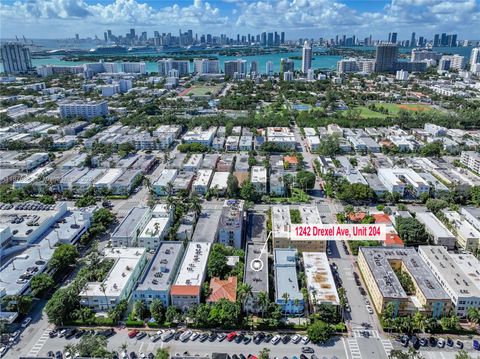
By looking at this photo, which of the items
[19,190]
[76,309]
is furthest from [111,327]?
[19,190]

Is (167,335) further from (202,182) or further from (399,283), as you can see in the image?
(202,182)

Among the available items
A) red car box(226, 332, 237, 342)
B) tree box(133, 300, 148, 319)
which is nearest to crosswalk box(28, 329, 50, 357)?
tree box(133, 300, 148, 319)

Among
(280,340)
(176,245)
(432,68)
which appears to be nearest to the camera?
(280,340)

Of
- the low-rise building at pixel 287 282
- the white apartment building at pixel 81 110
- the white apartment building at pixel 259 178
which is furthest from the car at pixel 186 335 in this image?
the white apartment building at pixel 81 110

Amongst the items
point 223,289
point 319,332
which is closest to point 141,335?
point 223,289

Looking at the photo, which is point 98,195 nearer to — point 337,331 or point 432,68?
point 337,331

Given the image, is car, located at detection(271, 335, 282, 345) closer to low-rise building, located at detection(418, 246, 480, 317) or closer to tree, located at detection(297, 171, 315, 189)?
low-rise building, located at detection(418, 246, 480, 317)
